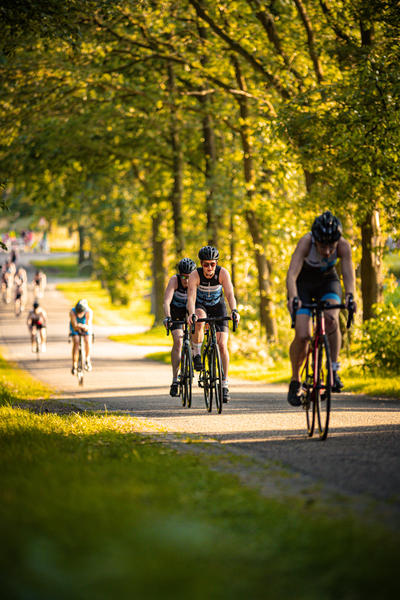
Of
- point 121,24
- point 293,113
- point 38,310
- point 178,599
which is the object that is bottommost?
point 178,599

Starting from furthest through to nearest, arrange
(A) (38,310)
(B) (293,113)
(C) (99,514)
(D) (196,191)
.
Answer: (D) (196,191), (A) (38,310), (B) (293,113), (C) (99,514)

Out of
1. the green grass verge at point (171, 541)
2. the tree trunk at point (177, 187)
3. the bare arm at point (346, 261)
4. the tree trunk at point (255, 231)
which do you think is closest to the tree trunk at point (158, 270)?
the tree trunk at point (177, 187)

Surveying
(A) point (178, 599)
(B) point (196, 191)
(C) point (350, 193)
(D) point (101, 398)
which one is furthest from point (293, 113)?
(B) point (196, 191)

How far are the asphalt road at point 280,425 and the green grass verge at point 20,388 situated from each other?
1.24ft

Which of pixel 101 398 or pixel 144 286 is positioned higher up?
pixel 144 286

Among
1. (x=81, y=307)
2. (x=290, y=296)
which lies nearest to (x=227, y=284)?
(x=290, y=296)

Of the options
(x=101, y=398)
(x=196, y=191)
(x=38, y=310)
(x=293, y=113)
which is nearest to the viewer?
(x=101, y=398)

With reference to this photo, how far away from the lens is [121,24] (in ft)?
61.9

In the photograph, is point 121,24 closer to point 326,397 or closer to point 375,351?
point 375,351

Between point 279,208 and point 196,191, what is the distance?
839 centimetres

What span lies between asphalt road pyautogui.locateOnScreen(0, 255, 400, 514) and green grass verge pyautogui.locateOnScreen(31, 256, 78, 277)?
53.4 m

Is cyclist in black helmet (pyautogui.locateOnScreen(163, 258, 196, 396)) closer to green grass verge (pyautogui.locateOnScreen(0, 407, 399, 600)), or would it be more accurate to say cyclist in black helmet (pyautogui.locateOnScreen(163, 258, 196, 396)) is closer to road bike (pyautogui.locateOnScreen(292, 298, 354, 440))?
road bike (pyautogui.locateOnScreen(292, 298, 354, 440))

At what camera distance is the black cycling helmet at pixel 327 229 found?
671cm

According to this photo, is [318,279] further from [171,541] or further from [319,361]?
[171,541]
